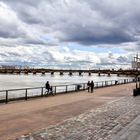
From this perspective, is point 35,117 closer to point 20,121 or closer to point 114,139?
point 20,121

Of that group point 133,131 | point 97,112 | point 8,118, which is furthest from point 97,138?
point 97,112

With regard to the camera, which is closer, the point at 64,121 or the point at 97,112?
the point at 64,121

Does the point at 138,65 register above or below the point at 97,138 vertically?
above

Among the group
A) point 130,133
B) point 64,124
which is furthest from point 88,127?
point 130,133

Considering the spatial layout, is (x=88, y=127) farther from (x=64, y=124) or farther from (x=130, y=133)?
(x=130, y=133)

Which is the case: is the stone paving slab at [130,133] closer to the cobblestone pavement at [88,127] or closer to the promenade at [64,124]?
the promenade at [64,124]

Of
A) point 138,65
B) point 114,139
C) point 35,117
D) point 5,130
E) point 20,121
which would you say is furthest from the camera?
point 138,65

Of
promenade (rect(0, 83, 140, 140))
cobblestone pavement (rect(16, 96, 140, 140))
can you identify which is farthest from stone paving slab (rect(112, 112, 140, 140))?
cobblestone pavement (rect(16, 96, 140, 140))

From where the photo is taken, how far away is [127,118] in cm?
1703

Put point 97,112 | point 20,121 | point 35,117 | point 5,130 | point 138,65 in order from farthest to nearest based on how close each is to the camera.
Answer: point 138,65 < point 97,112 < point 35,117 < point 20,121 < point 5,130

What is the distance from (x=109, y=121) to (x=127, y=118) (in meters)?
1.47

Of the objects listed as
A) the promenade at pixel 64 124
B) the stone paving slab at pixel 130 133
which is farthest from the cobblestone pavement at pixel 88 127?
the stone paving slab at pixel 130 133

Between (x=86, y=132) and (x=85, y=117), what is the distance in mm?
4253

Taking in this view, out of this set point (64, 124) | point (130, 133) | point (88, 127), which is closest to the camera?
point (130, 133)
